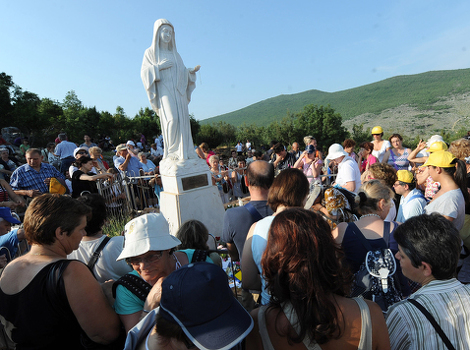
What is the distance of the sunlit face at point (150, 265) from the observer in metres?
1.68

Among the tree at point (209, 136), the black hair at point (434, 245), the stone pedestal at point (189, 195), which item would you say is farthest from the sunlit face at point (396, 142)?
the tree at point (209, 136)

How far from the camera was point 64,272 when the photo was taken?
153 centimetres

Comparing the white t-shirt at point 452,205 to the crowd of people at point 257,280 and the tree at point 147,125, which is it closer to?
the crowd of people at point 257,280

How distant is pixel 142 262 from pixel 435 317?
157 centimetres

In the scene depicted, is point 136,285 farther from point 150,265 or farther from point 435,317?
point 435,317

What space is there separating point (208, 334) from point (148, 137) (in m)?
34.8

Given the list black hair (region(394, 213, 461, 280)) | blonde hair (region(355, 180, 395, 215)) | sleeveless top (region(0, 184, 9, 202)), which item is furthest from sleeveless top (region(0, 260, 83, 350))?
sleeveless top (region(0, 184, 9, 202))

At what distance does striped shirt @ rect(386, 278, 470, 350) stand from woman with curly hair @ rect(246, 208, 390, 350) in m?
0.24

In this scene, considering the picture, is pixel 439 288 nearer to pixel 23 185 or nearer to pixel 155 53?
pixel 155 53

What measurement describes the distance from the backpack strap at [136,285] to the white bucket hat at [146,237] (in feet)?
0.42

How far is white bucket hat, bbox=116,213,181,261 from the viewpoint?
1639mm

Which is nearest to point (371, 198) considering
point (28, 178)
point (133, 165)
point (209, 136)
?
point (28, 178)

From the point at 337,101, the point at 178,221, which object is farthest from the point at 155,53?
the point at 337,101

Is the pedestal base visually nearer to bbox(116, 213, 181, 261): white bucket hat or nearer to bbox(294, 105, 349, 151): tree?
bbox(116, 213, 181, 261): white bucket hat
